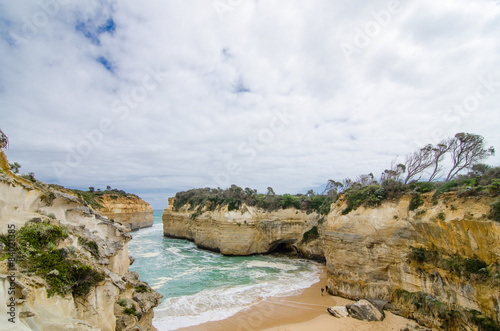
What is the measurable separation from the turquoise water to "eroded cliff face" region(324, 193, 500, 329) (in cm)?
485

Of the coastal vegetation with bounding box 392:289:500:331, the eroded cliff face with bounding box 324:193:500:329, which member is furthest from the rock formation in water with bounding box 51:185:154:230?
the coastal vegetation with bounding box 392:289:500:331

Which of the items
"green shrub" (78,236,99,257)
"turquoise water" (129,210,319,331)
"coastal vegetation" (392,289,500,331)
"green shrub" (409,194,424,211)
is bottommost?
"turquoise water" (129,210,319,331)

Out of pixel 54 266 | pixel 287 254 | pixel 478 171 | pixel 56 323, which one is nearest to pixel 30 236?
pixel 54 266

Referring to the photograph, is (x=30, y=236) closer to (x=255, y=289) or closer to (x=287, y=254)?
(x=255, y=289)

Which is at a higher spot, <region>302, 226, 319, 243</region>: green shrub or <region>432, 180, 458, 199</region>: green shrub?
<region>432, 180, 458, 199</region>: green shrub

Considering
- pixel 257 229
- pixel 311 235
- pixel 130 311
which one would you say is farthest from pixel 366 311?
pixel 257 229

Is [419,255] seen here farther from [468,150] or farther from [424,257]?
[468,150]

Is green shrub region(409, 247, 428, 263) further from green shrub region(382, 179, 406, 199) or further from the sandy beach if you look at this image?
green shrub region(382, 179, 406, 199)

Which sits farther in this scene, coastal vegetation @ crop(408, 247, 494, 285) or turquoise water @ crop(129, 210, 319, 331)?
turquoise water @ crop(129, 210, 319, 331)

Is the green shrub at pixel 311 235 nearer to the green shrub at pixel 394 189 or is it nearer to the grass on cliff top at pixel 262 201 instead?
the grass on cliff top at pixel 262 201

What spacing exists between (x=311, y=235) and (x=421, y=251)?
48.5 ft

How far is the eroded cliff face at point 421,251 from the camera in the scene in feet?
27.8

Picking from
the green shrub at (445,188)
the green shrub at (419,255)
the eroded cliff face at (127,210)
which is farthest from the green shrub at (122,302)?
the eroded cliff face at (127,210)

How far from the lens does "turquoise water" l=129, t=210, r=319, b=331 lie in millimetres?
12414
